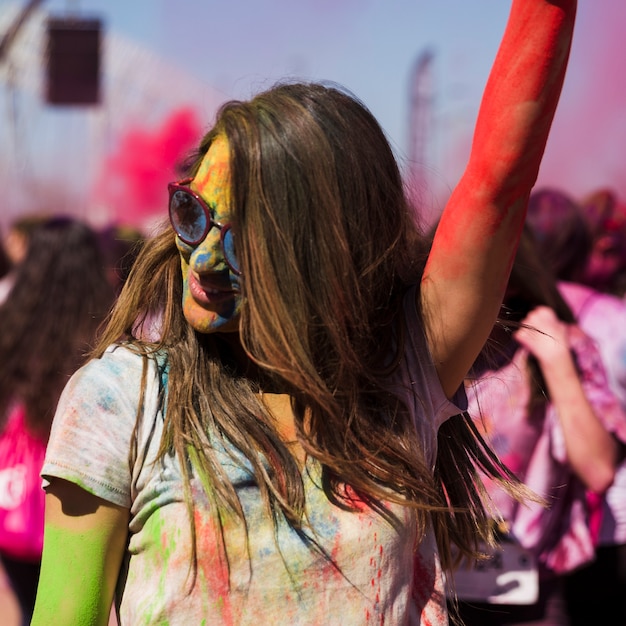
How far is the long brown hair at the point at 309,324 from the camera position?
→ 1.33m

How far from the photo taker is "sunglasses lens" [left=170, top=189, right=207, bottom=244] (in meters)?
1.37

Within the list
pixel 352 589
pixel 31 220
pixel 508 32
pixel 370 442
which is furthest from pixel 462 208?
pixel 31 220

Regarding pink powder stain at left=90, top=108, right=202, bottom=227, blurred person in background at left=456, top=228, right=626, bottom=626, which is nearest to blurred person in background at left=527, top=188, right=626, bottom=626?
blurred person in background at left=456, top=228, right=626, bottom=626

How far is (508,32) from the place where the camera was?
132 cm

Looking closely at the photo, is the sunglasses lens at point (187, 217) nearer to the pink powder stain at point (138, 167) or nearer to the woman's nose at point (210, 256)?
the woman's nose at point (210, 256)

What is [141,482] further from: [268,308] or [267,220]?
[267,220]

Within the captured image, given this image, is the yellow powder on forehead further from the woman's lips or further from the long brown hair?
the woman's lips

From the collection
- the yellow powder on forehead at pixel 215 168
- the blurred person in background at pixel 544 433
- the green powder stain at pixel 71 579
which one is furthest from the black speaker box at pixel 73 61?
the green powder stain at pixel 71 579

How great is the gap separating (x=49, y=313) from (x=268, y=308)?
2376 millimetres

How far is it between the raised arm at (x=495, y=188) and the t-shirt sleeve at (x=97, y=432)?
0.45 meters

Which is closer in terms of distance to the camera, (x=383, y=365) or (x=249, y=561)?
(x=249, y=561)

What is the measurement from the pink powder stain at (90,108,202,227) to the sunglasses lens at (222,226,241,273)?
11353 millimetres

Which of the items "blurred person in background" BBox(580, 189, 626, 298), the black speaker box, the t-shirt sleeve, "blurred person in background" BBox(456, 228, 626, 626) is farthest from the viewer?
the black speaker box

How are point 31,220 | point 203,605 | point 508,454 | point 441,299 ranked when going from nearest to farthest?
point 203,605 < point 441,299 < point 508,454 < point 31,220
